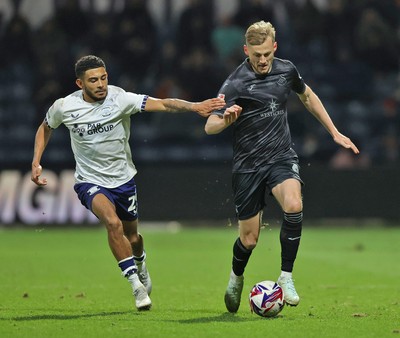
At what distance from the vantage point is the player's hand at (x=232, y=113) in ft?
26.5

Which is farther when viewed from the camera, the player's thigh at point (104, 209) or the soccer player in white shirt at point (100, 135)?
the soccer player in white shirt at point (100, 135)

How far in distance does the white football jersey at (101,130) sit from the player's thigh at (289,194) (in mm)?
1415

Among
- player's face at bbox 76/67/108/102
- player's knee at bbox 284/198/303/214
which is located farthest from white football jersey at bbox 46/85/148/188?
player's knee at bbox 284/198/303/214

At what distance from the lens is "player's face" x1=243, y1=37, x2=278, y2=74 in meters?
8.46

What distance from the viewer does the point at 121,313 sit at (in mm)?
8594

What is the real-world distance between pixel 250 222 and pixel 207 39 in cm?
1341

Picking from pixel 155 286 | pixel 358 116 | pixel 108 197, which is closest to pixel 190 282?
pixel 155 286

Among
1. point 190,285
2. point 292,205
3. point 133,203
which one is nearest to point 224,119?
point 292,205

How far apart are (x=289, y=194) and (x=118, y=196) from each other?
161 centimetres

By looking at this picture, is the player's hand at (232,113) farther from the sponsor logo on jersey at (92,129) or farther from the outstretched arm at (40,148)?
the outstretched arm at (40,148)

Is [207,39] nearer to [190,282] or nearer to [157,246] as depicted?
[157,246]

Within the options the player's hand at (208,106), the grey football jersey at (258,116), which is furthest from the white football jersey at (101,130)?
the grey football jersey at (258,116)

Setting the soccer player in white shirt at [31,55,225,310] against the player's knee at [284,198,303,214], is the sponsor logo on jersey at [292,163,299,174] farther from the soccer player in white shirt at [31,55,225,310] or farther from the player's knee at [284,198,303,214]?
the soccer player in white shirt at [31,55,225,310]

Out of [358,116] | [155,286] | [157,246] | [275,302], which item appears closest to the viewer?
[275,302]
